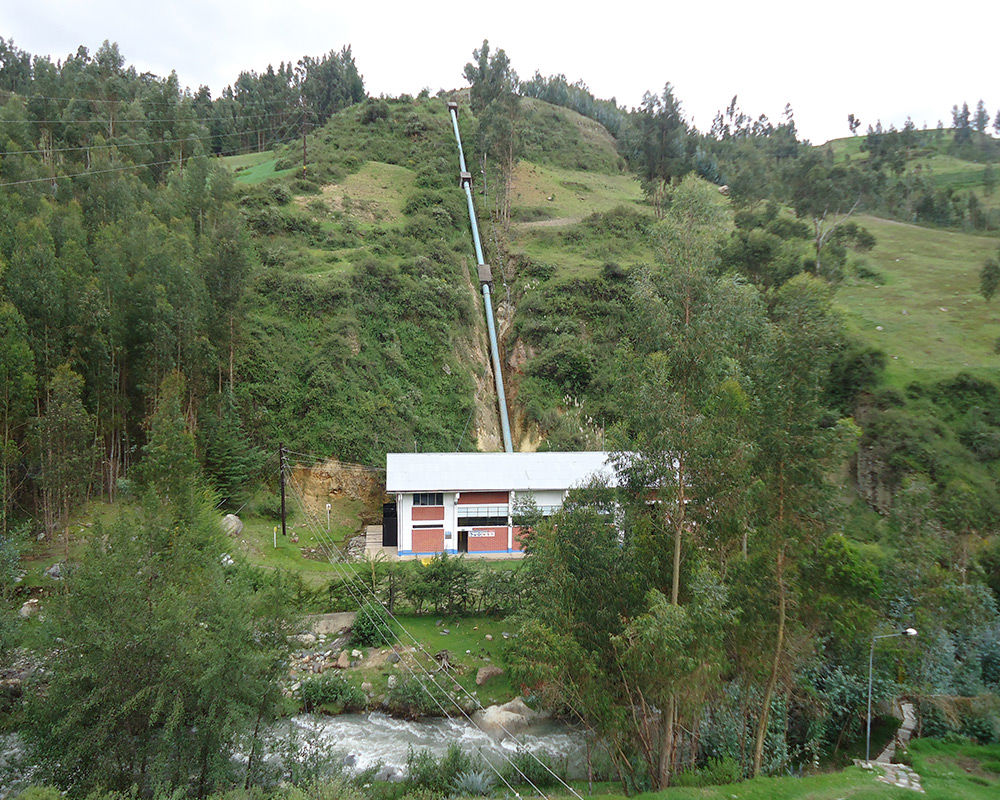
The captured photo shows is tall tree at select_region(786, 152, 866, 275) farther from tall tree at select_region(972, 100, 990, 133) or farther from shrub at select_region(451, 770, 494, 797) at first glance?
tall tree at select_region(972, 100, 990, 133)

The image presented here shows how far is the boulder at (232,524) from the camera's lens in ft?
84.6

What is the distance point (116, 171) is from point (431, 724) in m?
33.1

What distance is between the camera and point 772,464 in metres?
11.9

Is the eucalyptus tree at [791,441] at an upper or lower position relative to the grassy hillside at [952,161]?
lower

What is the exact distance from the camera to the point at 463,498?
28406 mm

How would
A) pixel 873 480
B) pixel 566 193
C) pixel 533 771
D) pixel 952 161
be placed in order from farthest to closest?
pixel 952 161, pixel 566 193, pixel 873 480, pixel 533 771

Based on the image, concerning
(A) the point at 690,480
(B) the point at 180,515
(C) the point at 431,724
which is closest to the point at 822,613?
(A) the point at 690,480

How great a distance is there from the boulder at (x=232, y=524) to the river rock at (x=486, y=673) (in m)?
12.5

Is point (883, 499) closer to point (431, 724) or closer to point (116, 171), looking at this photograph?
point (431, 724)

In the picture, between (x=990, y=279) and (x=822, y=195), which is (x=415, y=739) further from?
(x=822, y=195)

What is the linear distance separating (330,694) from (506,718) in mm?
5603

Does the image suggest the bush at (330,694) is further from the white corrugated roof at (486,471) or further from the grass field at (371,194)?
the grass field at (371,194)

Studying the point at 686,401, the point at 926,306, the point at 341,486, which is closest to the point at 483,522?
the point at 341,486

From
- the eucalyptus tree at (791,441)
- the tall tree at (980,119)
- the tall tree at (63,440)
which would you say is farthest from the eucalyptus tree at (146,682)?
the tall tree at (980,119)
